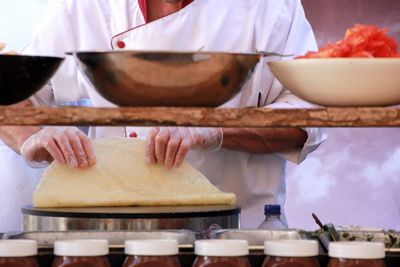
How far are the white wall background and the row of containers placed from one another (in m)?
2.91

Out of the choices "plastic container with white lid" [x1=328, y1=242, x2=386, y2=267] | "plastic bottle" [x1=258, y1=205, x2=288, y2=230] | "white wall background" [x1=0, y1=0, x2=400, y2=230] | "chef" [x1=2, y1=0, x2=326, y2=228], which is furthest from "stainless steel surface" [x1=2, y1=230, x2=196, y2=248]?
"white wall background" [x1=0, y1=0, x2=400, y2=230]

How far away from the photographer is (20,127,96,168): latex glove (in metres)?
2.67

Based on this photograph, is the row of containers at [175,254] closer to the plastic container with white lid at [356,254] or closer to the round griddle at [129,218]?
the plastic container with white lid at [356,254]

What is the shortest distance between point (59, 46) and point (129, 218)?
97 centimetres

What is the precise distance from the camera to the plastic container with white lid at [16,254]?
1.64 metres

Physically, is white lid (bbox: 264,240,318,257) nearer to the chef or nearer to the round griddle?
the round griddle

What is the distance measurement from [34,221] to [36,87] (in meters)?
0.85

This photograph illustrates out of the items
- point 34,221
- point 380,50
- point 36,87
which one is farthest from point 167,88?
point 34,221

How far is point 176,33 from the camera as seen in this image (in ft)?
9.98

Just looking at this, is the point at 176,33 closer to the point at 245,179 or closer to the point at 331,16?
the point at 245,179

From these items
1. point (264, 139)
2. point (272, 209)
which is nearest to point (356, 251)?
point (272, 209)

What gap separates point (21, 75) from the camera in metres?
1.66

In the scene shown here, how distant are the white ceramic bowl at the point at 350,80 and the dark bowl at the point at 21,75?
0.42m

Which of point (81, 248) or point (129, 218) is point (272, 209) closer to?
point (129, 218)
